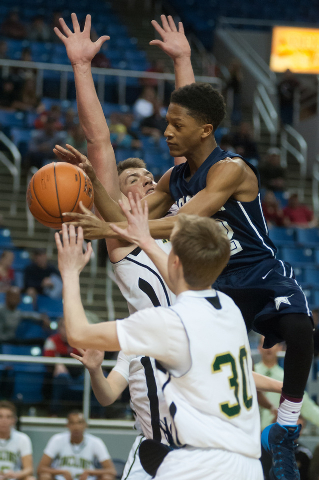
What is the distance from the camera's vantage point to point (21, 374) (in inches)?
305

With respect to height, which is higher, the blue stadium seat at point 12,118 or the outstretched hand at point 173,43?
the outstretched hand at point 173,43

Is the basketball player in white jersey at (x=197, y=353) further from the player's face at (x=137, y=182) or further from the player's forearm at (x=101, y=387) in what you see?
the player's face at (x=137, y=182)

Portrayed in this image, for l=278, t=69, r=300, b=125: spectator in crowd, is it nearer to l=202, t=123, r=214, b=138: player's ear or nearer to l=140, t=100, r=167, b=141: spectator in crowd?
l=140, t=100, r=167, b=141: spectator in crowd

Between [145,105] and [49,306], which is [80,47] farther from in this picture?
[145,105]

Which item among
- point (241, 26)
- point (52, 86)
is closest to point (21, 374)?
point (52, 86)

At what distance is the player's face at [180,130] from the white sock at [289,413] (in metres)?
1.53

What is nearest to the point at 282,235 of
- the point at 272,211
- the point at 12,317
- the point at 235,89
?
the point at 272,211

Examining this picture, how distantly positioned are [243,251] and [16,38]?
12899 mm

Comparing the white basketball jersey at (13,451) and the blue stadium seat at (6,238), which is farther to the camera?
the blue stadium seat at (6,238)

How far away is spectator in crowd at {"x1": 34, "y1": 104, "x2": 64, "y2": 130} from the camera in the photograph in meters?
12.1

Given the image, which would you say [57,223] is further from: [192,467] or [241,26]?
[241,26]

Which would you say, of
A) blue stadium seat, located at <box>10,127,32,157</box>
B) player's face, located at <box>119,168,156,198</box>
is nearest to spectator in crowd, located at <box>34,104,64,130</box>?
blue stadium seat, located at <box>10,127,32,157</box>

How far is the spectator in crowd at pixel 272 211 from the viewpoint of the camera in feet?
39.5

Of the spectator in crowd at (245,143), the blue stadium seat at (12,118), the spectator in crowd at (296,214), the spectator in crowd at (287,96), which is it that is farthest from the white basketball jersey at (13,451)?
the spectator in crowd at (287,96)
